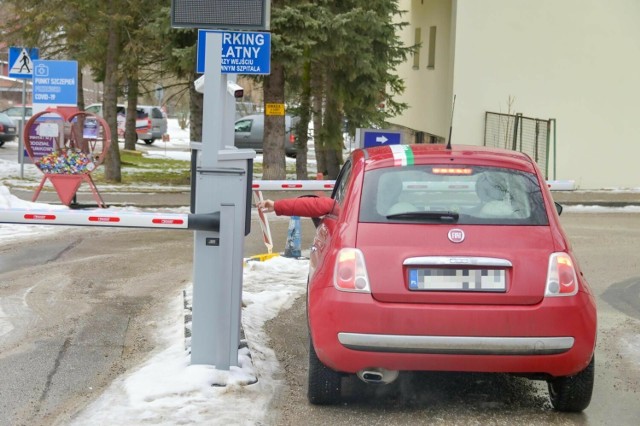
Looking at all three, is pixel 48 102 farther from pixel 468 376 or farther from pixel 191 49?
pixel 468 376

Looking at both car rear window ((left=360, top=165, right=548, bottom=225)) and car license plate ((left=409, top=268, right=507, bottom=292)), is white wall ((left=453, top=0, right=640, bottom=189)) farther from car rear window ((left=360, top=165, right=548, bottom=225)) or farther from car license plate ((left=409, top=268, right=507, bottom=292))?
car license plate ((left=409, top=268, right=507, bottom=292))

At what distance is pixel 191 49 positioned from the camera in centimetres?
1773

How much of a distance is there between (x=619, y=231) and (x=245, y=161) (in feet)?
35.2

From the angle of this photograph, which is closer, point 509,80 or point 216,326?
point 216,326

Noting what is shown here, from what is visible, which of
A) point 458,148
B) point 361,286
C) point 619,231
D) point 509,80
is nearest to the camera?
point 361,286

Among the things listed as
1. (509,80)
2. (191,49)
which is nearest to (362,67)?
(191,49)

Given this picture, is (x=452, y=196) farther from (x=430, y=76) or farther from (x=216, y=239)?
(x=430, y=76)

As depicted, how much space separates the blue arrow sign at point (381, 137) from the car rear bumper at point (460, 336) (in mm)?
7712

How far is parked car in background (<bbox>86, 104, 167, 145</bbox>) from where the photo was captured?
47.0 meters

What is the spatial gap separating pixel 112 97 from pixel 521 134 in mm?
10219

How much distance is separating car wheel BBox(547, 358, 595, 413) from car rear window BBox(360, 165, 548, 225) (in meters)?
0.93

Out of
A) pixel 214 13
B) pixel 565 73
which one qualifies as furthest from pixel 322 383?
pixel 565 73

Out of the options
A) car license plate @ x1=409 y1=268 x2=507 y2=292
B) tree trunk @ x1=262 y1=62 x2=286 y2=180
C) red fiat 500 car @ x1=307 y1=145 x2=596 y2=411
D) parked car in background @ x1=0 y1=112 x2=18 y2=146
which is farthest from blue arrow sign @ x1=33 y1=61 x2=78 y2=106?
parked car in background @ x1=0 y1=112 x2=18 y2=146

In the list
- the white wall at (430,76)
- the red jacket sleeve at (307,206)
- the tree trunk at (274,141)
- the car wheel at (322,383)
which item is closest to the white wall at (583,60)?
the white wall at (430,76)
